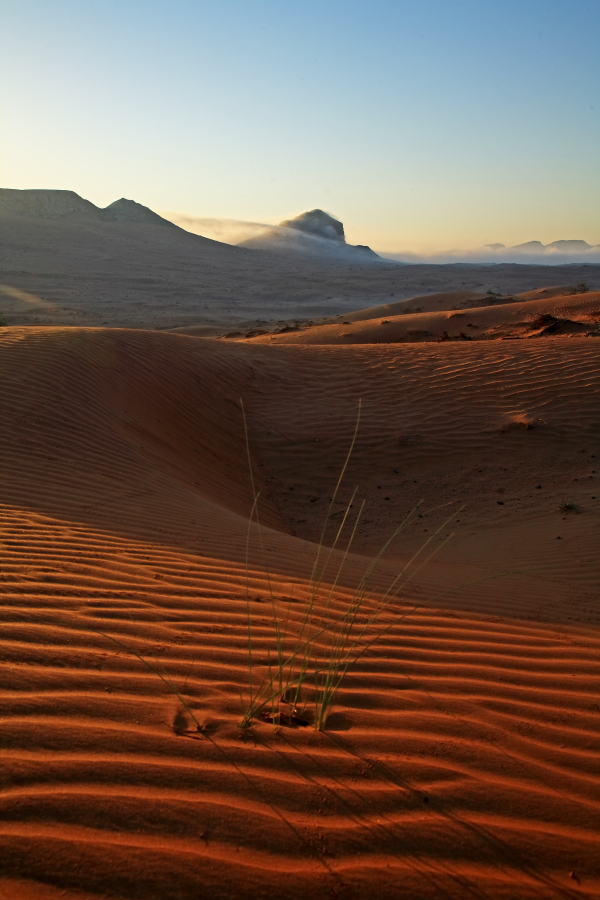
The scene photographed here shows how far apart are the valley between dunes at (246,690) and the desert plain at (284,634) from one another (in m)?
0.01

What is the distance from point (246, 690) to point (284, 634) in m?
0.59

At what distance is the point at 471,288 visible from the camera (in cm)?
4012

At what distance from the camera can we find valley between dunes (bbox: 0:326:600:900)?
1.95 metres

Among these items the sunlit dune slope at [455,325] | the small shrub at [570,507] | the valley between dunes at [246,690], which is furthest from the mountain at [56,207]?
the small shrub at [570,507]

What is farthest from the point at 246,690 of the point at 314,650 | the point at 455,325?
the point at 455,325

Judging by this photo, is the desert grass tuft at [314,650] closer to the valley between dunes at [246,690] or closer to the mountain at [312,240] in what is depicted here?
the valley between dunes at [246,690]

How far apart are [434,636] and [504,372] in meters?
8.01

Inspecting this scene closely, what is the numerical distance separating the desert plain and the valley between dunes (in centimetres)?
1

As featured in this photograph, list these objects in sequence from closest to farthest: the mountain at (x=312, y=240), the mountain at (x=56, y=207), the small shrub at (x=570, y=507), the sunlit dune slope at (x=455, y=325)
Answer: the small shrub at (x=570, y=507) < the sunlit dune slope at (x=455, y=325) < the mountain at (x=56, y=207) < the mountain at (x=312, y=240)

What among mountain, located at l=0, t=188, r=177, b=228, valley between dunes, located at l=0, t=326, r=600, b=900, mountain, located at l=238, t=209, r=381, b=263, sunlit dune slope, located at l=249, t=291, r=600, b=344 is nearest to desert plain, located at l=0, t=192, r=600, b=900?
valley between dunes, located at l=0, t=326, r=600, b=900

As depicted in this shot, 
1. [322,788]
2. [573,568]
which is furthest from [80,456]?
[322,788]

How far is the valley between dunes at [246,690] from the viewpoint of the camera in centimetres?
195

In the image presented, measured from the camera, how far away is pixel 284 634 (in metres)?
3.33

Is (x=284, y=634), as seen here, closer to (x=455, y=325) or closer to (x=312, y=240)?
(x=455, y=325)
